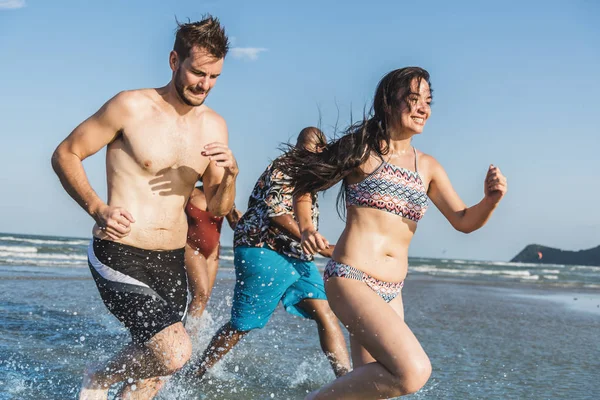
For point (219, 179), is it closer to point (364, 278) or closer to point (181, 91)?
point (181, 91)

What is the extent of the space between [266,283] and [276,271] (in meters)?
0.12

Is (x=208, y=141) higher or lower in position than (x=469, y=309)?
higher

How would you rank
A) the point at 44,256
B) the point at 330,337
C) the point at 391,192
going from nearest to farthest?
the point at 391,192, the point at 330,337, the point at 44,256

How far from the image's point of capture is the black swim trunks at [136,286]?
382 cm

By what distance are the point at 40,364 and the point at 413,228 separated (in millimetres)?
3541

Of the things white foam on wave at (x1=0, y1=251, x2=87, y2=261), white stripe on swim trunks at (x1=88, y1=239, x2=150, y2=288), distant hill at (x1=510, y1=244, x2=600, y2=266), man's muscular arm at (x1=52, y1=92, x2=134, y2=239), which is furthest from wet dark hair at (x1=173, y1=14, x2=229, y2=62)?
distant hill at (x1=510, y1=244, x2=600, y2=266)

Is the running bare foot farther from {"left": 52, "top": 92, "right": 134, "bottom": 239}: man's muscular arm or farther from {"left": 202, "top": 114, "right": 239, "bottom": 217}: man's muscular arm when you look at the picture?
{"left": 202, "top": 114, "right": 239, "bottom": 217}: man's muscular arm

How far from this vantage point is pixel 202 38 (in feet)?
13.0

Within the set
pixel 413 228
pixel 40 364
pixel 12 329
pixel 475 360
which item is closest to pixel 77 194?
pixel 413 228

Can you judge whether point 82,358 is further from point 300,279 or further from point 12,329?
point 300,279

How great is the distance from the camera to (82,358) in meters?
6.18

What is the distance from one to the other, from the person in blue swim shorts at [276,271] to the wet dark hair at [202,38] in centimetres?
148

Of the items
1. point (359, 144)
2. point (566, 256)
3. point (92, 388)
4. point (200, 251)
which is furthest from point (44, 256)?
point (566, 256)

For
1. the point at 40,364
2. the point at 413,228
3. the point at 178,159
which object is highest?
the point at 178,159
